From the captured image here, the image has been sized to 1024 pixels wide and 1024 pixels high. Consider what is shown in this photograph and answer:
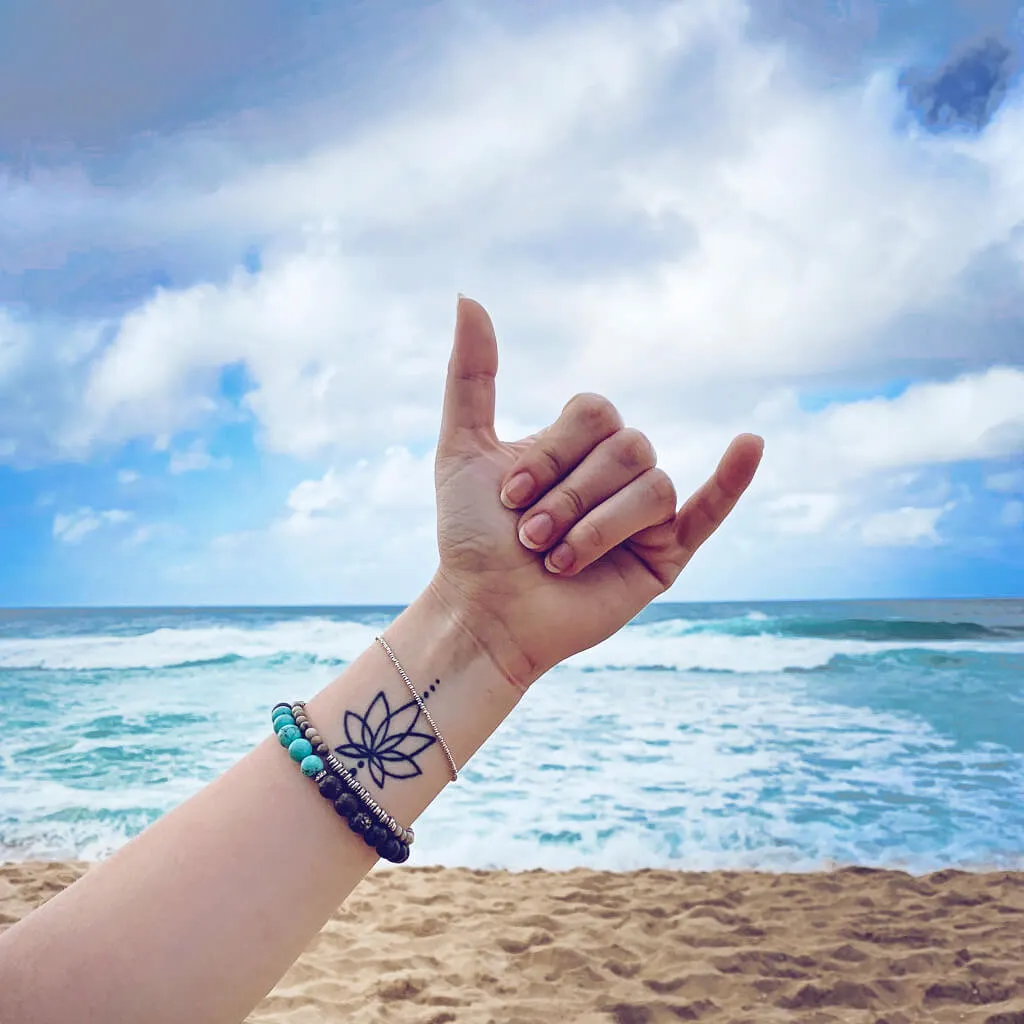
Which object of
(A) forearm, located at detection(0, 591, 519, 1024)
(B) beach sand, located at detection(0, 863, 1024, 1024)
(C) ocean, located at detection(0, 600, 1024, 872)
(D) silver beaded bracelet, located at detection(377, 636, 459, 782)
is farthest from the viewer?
(C) ocean, located at detection(0, 600, 1024, 872)

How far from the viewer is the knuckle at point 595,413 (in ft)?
5.21

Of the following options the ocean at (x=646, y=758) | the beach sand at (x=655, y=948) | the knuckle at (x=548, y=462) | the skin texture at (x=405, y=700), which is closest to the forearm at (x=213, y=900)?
the skin texture at (x=405, y=700)

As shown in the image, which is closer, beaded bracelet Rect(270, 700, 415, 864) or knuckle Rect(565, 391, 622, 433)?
beaded bracelet Rect(270, 700, 415, 864)

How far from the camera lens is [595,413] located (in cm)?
159

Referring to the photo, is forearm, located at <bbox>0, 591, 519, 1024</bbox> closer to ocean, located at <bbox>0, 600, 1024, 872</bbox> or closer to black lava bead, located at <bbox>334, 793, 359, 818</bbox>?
black lava bead, located at <bbox>334, 793, 359, 818</bbox>

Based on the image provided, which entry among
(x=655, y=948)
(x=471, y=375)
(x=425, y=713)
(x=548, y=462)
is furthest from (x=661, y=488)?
(x=655, y=948)

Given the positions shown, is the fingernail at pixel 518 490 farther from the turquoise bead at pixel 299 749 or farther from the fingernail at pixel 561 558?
the turquoise bead at pixel 299 749

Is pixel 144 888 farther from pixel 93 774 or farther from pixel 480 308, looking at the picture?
pixel 93 774

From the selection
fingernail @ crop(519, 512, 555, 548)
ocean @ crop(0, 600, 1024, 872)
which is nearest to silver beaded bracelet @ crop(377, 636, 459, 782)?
fingernail @ crop(519, 512, 555, 548)

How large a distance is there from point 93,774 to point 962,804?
7.73 metres

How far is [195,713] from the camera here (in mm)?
11445

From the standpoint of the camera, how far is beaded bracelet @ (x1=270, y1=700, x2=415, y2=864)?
4.52 feet

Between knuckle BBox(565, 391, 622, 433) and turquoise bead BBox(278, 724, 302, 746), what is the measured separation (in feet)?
2.42

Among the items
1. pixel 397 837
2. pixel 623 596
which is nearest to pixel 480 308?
pixel 623 596
